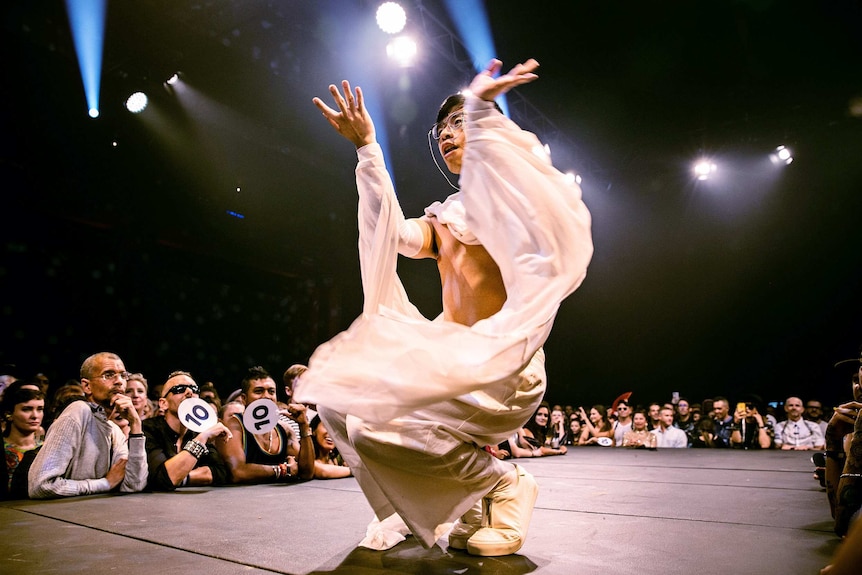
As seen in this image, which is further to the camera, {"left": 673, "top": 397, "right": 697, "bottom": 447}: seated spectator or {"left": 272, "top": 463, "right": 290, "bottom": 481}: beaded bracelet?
{"left": 673, "top": 397, "right": 697, "bottom": 447}: seated spectator

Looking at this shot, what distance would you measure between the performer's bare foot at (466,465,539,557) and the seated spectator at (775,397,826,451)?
721 centimetres

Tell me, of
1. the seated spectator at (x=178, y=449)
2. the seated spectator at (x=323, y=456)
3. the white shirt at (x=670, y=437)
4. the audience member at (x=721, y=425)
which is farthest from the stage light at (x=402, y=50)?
the audience member at (x=721, y=425)

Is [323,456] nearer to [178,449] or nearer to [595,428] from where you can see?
[178,449]

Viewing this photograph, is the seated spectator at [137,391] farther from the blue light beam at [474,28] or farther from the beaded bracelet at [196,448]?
the blue light beam at [474,28]

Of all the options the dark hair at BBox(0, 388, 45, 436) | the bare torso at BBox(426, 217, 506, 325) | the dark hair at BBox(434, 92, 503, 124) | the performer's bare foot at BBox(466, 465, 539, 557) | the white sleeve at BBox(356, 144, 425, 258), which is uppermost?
the dark hair at BBox(434, 92, 503, 124)

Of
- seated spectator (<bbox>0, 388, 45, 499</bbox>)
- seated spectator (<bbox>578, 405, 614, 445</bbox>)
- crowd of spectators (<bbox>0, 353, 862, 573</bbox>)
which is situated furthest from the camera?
seated spectator (<bbox>578, 405, 614, 445</bbox>)

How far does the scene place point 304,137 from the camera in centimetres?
836

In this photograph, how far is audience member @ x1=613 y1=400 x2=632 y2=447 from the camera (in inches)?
344

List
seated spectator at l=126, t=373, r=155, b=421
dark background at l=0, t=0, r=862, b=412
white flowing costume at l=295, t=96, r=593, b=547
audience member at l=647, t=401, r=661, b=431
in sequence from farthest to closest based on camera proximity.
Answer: audience member at l=647, t=401, r=661, b=431, dark background at l=0, t=0, r=862, b=412, seated spectator at l=126, t=373, r=155, b=421, white flowing costume at l=295, t=96, r=593, b=547

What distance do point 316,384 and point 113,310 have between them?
6.31 metres

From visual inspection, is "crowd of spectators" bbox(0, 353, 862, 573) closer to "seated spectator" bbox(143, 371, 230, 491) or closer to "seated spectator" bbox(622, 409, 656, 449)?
"seated spectator" bbox(143, 371, 230, 491)

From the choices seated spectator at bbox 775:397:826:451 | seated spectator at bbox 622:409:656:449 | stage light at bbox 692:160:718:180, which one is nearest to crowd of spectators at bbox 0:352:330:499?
seated spectator at bbox 622:409:656:449

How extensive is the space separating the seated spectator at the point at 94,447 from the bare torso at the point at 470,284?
7.91 ft

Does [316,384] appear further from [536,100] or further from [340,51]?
Answer: [536,100]
